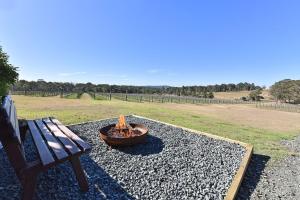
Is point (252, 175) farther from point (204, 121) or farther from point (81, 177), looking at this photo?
point (204, 121)

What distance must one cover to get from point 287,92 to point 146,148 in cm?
7320

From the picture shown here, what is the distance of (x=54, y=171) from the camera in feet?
13.8

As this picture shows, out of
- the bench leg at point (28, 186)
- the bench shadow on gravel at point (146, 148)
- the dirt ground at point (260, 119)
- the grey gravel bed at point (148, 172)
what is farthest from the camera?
the dirt ground at point (260, 119)

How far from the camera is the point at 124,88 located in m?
68.6

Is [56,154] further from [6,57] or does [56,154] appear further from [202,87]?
[202,87]

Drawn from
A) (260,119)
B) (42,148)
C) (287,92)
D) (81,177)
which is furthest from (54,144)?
(287,92)

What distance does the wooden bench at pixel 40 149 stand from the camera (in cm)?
263

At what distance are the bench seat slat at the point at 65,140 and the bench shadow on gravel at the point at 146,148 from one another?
1698 millimetres

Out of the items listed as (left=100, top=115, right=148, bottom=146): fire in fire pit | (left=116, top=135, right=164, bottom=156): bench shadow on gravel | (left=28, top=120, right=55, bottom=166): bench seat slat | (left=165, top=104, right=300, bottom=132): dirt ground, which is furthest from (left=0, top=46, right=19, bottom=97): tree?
(left=165, top=104, right=300, bottom=132): dirt ground

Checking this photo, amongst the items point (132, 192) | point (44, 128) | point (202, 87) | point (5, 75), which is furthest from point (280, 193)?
point (202, 87)

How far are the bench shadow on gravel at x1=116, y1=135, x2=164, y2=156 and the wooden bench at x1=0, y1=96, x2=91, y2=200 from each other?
5.63 ft

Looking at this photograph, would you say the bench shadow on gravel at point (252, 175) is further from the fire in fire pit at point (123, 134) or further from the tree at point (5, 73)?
the tree at point (5, 73)

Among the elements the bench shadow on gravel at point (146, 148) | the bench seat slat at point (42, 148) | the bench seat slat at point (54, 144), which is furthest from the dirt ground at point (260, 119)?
the bench seat slat at point (42, 148)

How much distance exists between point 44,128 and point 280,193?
483cm
